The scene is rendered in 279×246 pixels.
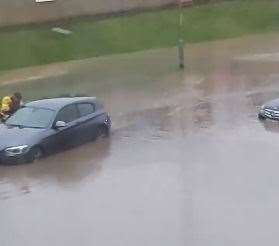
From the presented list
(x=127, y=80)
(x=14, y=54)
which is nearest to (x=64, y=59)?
(x=14, y=54)

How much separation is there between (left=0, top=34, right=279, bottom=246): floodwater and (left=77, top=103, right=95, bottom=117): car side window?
0.90 m

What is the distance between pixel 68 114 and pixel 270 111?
6504 millimetres

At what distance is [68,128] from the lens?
2345 centimetres

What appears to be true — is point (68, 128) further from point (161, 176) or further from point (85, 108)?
point (161, 176)

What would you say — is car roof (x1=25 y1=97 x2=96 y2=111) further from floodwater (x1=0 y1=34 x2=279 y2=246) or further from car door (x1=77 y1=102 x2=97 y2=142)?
floodwater (x1=0 y1=34 x2=279 y2=246)

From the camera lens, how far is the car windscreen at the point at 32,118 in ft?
76.0

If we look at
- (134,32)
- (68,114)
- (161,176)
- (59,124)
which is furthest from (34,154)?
(134,32)

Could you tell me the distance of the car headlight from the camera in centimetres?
2200

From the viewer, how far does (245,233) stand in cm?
1606

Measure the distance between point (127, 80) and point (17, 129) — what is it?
14.0 meters

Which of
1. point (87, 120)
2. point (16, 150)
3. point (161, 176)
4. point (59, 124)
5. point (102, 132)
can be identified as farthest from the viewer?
point (102, 132)

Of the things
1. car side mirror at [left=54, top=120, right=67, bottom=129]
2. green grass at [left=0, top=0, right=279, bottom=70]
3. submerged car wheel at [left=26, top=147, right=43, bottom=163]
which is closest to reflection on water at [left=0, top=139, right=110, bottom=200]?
submerged car wheel at [left=26, top=147, right=43, bottom=163]

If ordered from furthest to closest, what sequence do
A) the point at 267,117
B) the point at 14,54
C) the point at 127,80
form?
the point at 14,54
the point at 127,80
the point at 267,117

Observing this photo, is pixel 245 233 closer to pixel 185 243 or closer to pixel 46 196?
pixel 185 243
